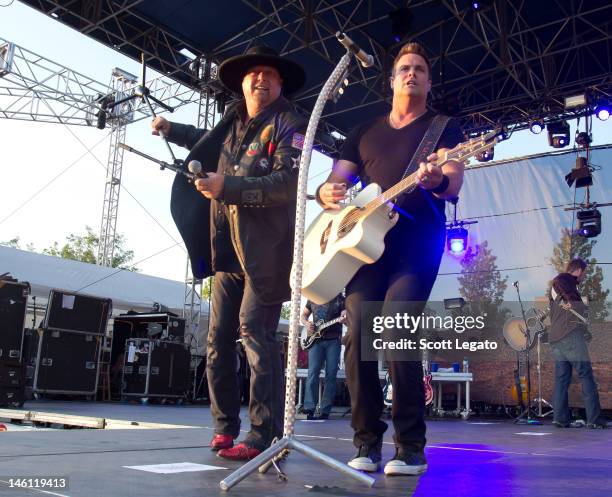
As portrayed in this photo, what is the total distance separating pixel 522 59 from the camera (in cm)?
1243

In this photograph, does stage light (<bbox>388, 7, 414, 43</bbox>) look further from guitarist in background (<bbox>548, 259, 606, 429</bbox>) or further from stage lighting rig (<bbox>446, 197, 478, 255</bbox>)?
guitarist in background (<bbox>548, 259, 606, 429</bbox>)

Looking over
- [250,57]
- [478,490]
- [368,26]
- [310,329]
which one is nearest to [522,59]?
[368,26]

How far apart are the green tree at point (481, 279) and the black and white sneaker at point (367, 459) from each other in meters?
10.1

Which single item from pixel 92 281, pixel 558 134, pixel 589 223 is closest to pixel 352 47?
pixel 92 281

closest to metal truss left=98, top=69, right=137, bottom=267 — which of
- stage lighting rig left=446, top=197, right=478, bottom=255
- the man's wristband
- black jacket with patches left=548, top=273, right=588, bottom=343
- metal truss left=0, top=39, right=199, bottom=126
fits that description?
metal truss left=0, top=39, right=199, bottom=126

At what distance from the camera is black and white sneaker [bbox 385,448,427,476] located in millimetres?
2380

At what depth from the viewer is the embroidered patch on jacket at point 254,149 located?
296cm

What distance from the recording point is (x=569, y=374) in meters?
7.59

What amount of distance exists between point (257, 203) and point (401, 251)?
0.64 metres

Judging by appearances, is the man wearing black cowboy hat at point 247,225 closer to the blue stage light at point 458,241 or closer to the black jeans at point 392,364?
the black jeans at point 392,364

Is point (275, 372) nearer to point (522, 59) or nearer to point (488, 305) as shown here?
point (488, 305)

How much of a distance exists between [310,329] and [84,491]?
22.2 ft

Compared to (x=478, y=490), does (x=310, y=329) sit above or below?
above

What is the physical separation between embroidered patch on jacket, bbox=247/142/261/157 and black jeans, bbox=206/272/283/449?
1.88ft
